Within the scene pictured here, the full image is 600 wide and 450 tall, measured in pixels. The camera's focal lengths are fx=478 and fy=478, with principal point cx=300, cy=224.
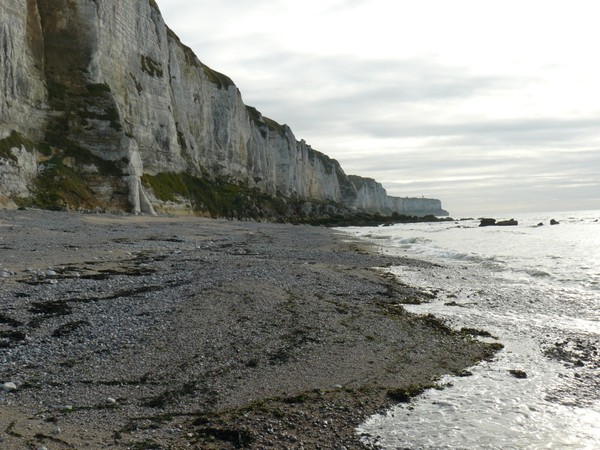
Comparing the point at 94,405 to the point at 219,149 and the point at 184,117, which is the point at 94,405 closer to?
the point at 184,117

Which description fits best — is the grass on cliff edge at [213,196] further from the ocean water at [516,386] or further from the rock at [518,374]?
the rock at [518,374]

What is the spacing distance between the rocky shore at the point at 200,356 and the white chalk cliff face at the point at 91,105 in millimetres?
26969

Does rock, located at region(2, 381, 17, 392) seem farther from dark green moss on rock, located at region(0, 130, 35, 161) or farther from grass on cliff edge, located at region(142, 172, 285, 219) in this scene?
grass on cliff edge, located at region(142, 172, 285, 219)

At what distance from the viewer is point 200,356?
24.7 ft

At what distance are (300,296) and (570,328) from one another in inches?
249

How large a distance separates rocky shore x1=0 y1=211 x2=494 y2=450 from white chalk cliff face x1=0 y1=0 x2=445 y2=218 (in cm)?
2697

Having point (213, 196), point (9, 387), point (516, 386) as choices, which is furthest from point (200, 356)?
point (213, 196)

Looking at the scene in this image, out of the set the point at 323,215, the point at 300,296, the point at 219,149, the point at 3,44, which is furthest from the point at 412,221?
the point at 300,296

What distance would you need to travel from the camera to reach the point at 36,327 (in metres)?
8.23

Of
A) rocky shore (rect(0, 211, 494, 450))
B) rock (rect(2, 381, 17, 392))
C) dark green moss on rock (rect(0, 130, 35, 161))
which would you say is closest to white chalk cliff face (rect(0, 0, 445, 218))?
dark green moss on rock (rect(0, 130, 35, 161))

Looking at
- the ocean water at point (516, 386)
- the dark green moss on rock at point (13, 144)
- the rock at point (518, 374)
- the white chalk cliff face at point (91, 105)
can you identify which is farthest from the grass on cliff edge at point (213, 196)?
the rock at point (518, 374)

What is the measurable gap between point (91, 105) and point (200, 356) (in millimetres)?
46084

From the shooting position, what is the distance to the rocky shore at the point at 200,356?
5340 millimetres

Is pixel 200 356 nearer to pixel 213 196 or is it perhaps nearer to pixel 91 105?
pixel 91 105
